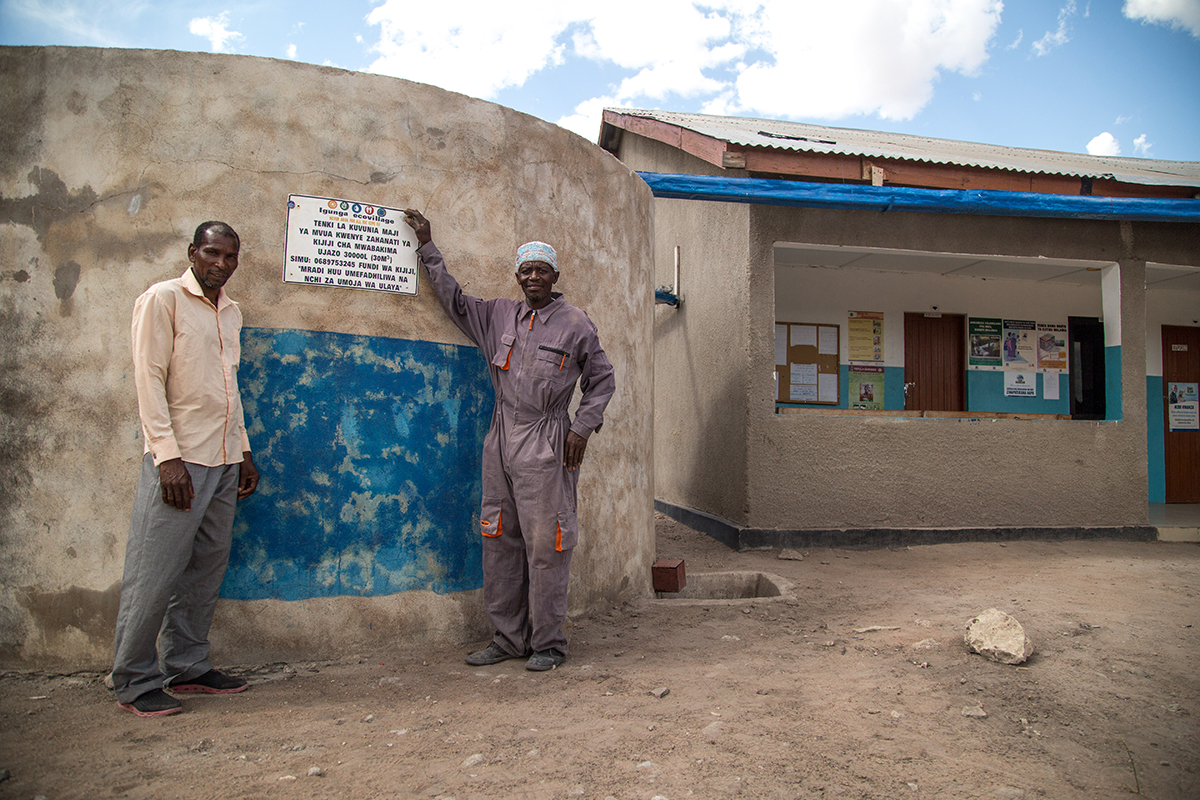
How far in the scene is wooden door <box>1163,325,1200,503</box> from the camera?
9367 millimetres

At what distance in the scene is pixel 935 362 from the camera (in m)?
8.73

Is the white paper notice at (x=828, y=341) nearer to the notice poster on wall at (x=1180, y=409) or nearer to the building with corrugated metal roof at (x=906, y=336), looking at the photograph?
the building with corrugated metal roof at (x=906, y=336)

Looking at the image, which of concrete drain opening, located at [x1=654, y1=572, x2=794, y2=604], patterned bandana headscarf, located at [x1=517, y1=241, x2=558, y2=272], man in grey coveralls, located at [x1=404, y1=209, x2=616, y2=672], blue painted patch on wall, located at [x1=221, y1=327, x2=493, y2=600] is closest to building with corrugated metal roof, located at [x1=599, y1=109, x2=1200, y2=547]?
concrete drain opening, located at [x1=654, y1=572, x2=794, y2=604]

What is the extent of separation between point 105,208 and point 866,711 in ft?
12.6

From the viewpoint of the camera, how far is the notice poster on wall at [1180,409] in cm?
937

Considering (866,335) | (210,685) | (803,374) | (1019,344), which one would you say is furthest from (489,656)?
(1019,344)

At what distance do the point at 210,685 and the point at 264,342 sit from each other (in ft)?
4.78

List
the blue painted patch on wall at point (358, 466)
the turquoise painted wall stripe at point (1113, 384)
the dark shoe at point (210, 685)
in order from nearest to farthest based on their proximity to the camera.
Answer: the dark shoe at point (210, 685) < the blue painted patch on wall at point (358, 466) < the turquoise painted wall stripe at point (1113, 384)

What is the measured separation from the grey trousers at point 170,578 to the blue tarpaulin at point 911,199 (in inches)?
150

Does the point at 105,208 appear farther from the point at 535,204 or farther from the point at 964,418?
the point at 964,418

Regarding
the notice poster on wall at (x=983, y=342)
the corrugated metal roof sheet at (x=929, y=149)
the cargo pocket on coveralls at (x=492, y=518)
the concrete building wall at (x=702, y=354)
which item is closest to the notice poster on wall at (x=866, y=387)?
the notice poster on wall at (x=983, y=342)

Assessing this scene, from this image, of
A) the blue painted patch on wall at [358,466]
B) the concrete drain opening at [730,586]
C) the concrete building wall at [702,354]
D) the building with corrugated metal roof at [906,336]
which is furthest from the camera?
the concrete building wall at [702,354]

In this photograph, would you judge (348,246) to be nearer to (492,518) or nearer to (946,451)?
(492,518)

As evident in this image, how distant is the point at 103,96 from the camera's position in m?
3.25
